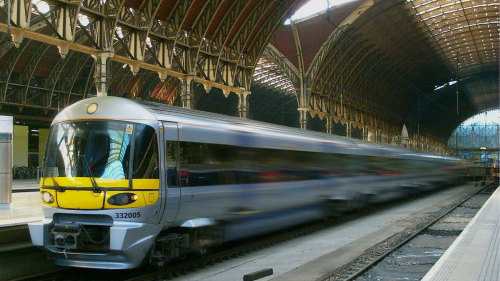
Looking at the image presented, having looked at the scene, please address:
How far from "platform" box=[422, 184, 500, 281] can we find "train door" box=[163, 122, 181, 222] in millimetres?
4585

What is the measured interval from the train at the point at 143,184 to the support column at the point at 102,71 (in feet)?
35.1

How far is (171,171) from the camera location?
10305 millimetres

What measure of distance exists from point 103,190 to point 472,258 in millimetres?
6602

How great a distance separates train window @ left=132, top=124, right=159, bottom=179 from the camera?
32.1 feet

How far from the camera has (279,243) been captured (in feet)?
50.1

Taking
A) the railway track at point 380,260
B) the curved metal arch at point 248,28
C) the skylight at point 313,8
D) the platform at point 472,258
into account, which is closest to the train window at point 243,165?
the railway track at point 380,260

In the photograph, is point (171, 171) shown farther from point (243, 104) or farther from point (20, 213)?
point (243, 104)

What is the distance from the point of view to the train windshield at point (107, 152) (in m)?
9.71

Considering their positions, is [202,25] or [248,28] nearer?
[202,25]

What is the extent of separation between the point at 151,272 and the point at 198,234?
1.17 m

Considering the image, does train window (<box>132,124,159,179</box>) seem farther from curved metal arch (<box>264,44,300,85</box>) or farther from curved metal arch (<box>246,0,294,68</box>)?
curved metal arch (<box>264,44,300,85</box>)

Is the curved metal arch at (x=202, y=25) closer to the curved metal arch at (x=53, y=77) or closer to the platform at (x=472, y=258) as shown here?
the curved metal arch at (x=53, y=77)

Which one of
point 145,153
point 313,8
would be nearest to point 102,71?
point 145,153

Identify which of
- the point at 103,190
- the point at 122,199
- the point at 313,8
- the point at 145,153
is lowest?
the point at 122,199
